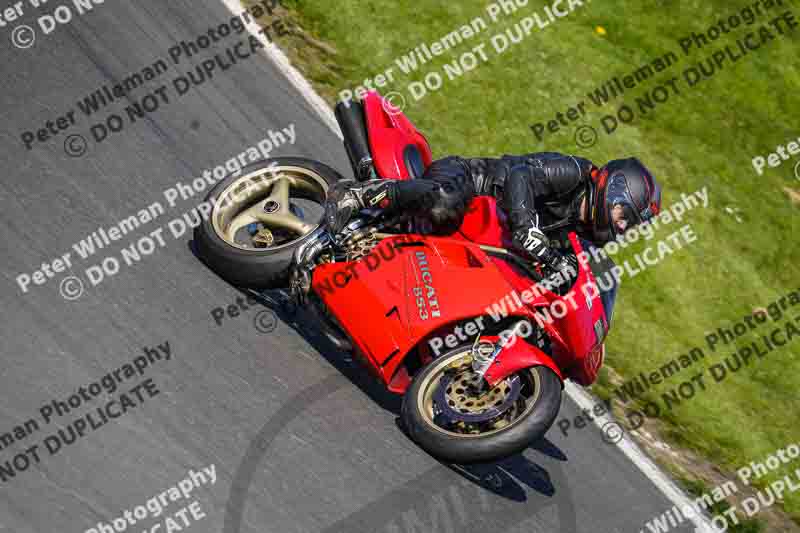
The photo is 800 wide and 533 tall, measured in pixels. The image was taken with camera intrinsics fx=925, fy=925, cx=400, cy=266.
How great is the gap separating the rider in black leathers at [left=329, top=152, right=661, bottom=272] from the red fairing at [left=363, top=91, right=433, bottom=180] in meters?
0.39

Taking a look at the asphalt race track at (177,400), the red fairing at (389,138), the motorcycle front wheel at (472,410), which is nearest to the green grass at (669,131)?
the asphalt race track at (177,400)

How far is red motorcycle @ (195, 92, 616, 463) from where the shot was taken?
625cm

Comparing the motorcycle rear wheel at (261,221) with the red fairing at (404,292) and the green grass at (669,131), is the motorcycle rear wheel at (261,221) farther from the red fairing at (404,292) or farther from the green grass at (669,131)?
the green grass at (669,131)

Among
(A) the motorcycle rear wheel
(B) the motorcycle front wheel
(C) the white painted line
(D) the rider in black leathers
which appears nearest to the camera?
(B) the motorcycle front wheel

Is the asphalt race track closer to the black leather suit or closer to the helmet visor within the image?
the black leather suit

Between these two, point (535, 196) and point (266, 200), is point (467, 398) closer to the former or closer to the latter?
point (535, 196)

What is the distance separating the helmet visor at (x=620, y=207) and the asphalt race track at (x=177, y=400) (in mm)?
1993

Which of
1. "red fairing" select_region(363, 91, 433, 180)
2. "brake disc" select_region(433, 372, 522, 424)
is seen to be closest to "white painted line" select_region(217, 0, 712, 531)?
"red fairing" select_region(363, 91, 433, 180)

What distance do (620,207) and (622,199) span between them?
6 centimetres

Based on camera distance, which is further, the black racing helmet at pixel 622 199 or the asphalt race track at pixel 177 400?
the black racing helmet at pixel 622 199

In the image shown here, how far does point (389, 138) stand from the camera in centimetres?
785

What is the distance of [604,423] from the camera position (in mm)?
8133

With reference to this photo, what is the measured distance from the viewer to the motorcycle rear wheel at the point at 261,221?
288 inches

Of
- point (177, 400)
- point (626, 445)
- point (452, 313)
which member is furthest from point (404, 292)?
point (626, 445)
